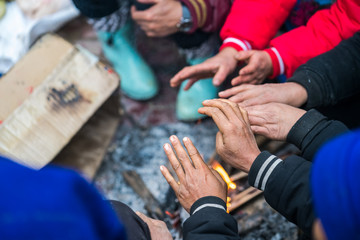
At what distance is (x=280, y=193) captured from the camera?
1289mm

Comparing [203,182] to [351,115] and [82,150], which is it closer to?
[351,115]

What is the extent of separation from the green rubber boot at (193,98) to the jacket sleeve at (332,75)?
95cm

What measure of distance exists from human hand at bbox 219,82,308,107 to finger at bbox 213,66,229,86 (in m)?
0.17

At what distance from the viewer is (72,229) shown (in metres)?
0.70

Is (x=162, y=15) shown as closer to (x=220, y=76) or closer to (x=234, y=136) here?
(x=220, y=76)

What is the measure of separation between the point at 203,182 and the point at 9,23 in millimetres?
2389

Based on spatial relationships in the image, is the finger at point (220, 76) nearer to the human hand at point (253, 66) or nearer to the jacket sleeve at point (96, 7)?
the human hand at point (253, 66)

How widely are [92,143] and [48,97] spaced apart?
1.79 feet

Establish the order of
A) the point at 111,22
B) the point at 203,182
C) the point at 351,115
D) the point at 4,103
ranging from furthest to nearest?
the point at 111,22, the point at 4,103, the point at 351,115, the point at 203,182

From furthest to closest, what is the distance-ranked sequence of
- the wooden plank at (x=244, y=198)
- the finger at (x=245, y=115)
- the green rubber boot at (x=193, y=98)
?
the green rubber boot at (x=193, y=98) → the wooden plank at (x=244, y=198) → the finger at (x=245, y=115)

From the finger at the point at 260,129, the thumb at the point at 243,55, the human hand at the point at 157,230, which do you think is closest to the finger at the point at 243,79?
the thumb at the point at 243,55

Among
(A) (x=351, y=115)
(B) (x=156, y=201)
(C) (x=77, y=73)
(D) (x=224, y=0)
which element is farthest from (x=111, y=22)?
(A) (x=351, y=115)

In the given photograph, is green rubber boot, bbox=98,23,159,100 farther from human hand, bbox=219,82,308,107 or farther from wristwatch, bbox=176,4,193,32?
human hand, bbox=219,82,308,107

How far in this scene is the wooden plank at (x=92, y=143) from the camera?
7.51 feet
